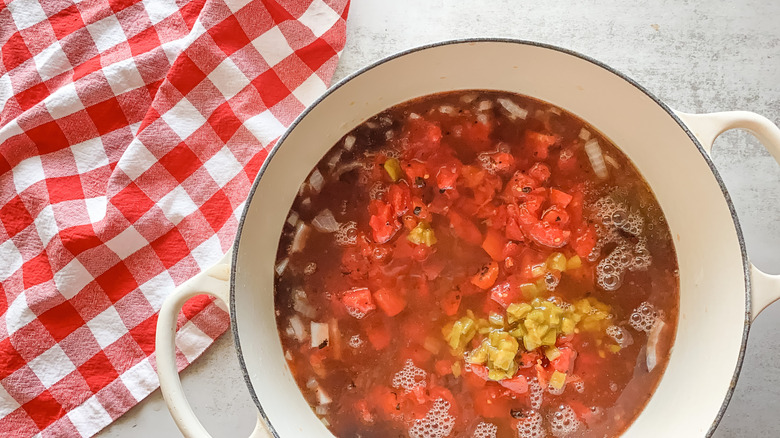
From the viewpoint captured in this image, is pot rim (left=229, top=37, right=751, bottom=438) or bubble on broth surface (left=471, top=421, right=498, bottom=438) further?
bubble on broth surface (left=471, top=421, right=498, bottom=438)

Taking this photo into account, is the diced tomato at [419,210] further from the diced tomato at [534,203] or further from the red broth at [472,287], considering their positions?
the diced tomato at [534,203]

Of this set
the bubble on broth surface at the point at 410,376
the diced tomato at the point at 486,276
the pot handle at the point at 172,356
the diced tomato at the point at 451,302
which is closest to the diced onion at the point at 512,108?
the diced tomato at the point at 486,276

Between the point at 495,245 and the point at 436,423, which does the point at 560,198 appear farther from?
the point at 436,423

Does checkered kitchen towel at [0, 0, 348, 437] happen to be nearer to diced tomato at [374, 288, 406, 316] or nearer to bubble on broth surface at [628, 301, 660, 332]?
diced tomato at [374, 288, 406, 316]

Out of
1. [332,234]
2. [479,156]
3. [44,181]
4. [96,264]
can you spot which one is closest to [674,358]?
[479,156]

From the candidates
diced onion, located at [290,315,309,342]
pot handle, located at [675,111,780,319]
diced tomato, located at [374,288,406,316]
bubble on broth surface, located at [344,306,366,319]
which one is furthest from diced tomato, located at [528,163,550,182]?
diced onion, located at [290,315,309,342]
